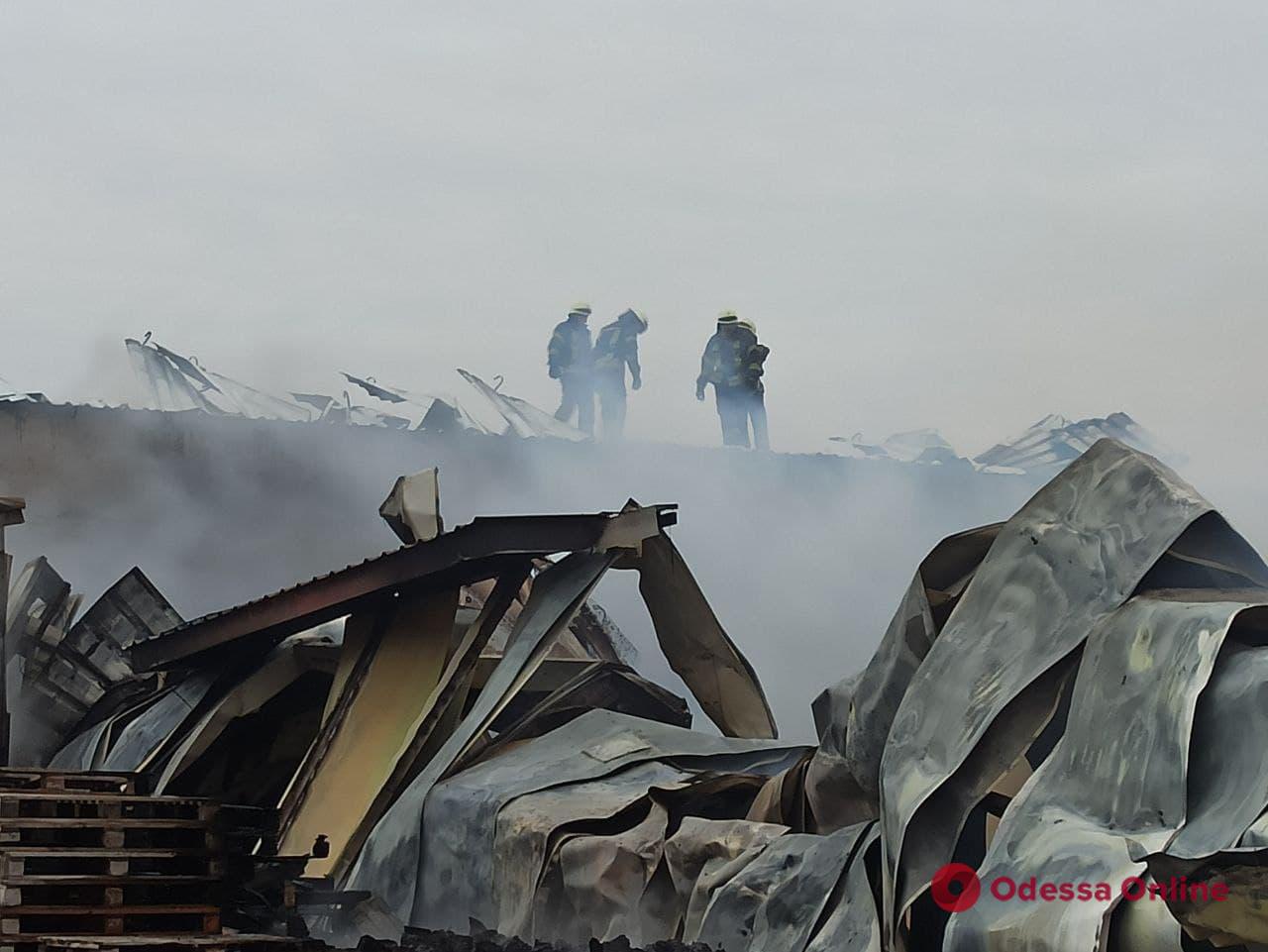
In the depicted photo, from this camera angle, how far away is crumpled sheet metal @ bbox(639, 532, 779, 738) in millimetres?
10148

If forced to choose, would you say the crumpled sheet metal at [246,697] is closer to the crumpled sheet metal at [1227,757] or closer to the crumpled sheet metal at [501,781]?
the crumpled sheet metal at [501,781]

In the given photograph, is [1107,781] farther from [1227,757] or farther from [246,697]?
[246,697]

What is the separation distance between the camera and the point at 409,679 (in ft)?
33.3

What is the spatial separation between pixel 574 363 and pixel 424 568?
9722 mm

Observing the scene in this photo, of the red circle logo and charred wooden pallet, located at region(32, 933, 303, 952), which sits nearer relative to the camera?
the red circle logo

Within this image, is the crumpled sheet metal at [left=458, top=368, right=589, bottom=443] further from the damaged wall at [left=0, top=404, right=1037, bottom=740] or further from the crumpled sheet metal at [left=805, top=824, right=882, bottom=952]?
the crumpled sheet metal at [left=805, top=824, right=882, bottom=952]

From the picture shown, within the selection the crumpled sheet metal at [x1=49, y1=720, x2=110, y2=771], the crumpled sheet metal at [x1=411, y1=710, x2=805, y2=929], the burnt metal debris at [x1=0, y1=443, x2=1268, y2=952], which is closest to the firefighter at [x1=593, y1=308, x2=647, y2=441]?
the burnt metal debris at [x1=0, y1=443, x2=1268, y2=952]

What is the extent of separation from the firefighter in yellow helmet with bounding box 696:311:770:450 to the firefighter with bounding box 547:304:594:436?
1.30 metres

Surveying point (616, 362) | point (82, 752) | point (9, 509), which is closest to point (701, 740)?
point (9, 509)

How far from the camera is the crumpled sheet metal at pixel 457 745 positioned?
8656 millimetres

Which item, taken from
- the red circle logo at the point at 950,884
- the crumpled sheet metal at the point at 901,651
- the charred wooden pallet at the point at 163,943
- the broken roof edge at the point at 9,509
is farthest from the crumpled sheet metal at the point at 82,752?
the red circle logo at the point at 950,884

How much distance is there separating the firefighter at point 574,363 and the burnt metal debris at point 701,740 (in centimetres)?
600

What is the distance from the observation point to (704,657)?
10.3m

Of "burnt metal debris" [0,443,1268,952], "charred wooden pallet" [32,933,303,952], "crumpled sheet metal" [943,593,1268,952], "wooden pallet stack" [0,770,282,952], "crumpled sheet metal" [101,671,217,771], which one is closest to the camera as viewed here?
"crumpled sheet metal" [943,593,1268,952]
